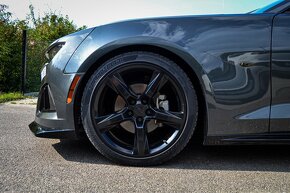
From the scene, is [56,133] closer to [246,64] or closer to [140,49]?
[140,49]

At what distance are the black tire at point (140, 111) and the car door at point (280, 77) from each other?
553 millimetres

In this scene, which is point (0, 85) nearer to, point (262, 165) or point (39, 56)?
point (39, 56)

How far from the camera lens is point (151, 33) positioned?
2.40m

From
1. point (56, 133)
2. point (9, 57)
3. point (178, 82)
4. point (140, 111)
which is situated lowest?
point (56, 133)

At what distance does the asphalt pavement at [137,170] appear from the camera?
2041 mm

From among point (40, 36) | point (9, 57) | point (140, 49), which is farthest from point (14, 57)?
point (140, 49)

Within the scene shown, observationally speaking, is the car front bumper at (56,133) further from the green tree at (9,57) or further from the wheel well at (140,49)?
the green tree at (9,57)

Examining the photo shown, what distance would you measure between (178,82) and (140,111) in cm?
34

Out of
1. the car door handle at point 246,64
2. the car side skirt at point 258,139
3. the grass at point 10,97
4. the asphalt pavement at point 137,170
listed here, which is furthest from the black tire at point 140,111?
the grass at point 10,97

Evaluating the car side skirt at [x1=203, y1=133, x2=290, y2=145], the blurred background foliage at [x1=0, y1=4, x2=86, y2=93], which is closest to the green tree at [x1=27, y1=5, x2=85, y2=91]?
the blurred background foliage at [x1=0, y1=4, x2=86, y2=93]

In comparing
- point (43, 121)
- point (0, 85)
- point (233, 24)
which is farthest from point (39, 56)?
point (233, 24)

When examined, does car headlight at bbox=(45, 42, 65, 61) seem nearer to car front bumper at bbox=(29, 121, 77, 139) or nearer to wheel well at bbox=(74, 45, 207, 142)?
wheel well at bbox=(74, 45, 207, 142)

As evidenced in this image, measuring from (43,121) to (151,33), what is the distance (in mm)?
1049

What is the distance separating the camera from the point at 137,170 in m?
2.34
